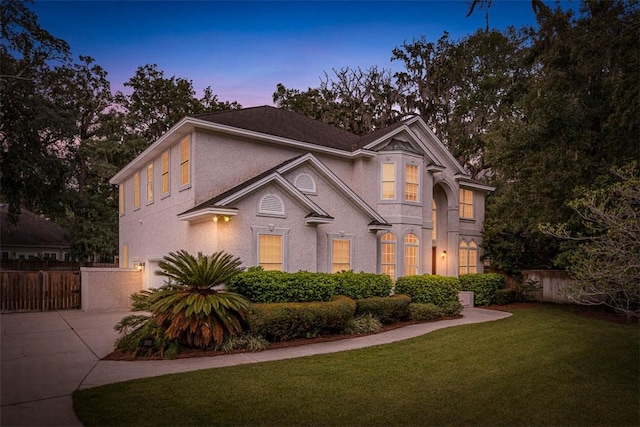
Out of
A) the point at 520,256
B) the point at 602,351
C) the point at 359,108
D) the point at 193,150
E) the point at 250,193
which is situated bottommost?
the point at 602,351

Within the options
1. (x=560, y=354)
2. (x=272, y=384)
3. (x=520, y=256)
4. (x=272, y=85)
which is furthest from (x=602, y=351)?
(x=272, y=85)

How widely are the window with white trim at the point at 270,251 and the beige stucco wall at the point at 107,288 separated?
661 centimetres

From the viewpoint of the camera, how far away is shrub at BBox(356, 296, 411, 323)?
12.2 m

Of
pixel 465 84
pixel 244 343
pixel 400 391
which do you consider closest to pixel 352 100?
pixel 465 84

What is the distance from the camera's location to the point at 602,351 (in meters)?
9.79

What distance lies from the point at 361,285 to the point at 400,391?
6.17 meters

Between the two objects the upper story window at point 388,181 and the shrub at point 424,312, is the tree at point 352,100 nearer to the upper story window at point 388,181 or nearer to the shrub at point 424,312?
the upper story window at point 388,181

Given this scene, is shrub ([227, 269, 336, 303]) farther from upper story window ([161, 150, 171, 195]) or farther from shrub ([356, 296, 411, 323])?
upper story window ([161, 150, 171, 195])

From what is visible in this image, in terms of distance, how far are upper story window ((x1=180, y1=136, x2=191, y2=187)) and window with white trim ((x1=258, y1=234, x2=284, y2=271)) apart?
3.17 meters

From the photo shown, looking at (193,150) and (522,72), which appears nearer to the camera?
(193,150)

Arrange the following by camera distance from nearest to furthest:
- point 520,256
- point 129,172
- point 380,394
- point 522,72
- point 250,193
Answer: point 380,394 → point 250,193 → point 129,172 → point 520,256 → point 522,72

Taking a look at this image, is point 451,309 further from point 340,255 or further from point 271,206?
point 271,206

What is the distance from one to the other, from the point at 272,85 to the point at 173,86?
26.1 feet

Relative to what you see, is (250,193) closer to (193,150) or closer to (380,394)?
(193,150)
